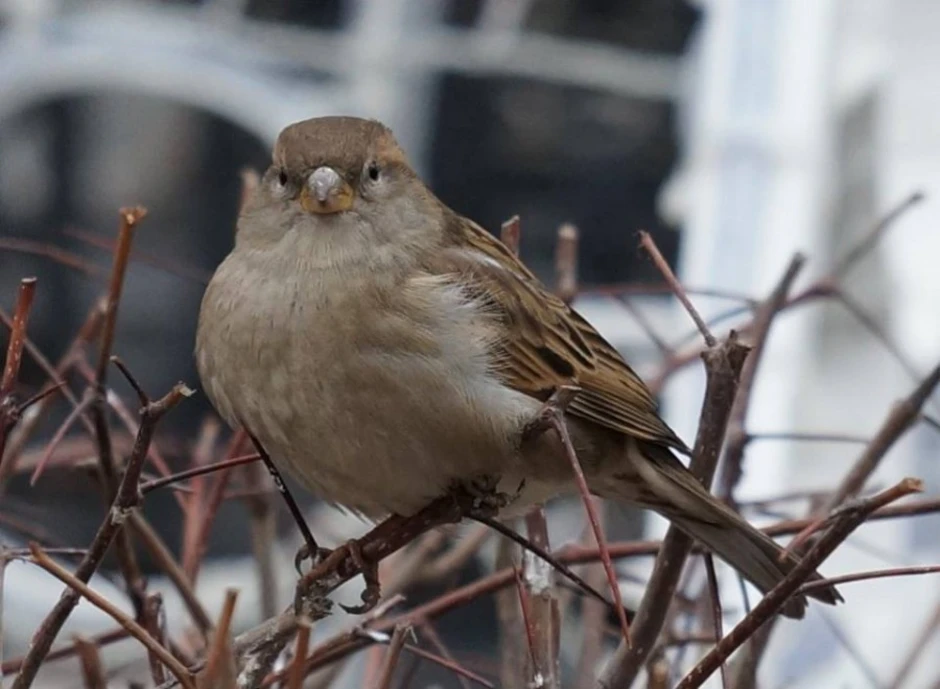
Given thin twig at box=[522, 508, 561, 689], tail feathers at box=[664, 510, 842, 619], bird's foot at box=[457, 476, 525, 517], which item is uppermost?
bird's foot at box=[457, 476, 525, 517]

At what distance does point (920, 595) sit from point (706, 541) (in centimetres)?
287

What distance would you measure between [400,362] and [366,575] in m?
0.31

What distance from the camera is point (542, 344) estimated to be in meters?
2.04

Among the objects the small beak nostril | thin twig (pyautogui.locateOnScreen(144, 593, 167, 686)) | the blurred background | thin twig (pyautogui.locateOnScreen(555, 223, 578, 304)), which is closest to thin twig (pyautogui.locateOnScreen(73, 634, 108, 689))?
thin twig (pyautogui.locateOnScreen(144, 593, 167, 686))

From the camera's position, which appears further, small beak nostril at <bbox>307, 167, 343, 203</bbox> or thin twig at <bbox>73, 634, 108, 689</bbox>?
small beak nostril at <bbox>307, 167, 343, 203</bbox>

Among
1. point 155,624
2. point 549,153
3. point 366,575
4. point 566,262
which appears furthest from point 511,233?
point 549,153

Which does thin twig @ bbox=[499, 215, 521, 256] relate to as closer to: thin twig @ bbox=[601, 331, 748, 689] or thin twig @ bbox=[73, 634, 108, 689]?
thin twig @ bbox=[601, 331, 748, 689]

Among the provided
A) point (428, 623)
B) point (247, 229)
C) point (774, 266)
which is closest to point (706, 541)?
point (428, 623)

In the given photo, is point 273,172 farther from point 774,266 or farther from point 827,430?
point 827,430

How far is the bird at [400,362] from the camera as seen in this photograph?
1.79 meters

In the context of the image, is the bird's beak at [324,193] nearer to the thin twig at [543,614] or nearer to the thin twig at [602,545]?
the thin twig at [543,614]

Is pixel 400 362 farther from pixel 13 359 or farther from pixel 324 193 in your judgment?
pixel 13 359

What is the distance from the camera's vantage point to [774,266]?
441 centimetres

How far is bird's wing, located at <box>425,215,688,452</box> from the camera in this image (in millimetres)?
1989
